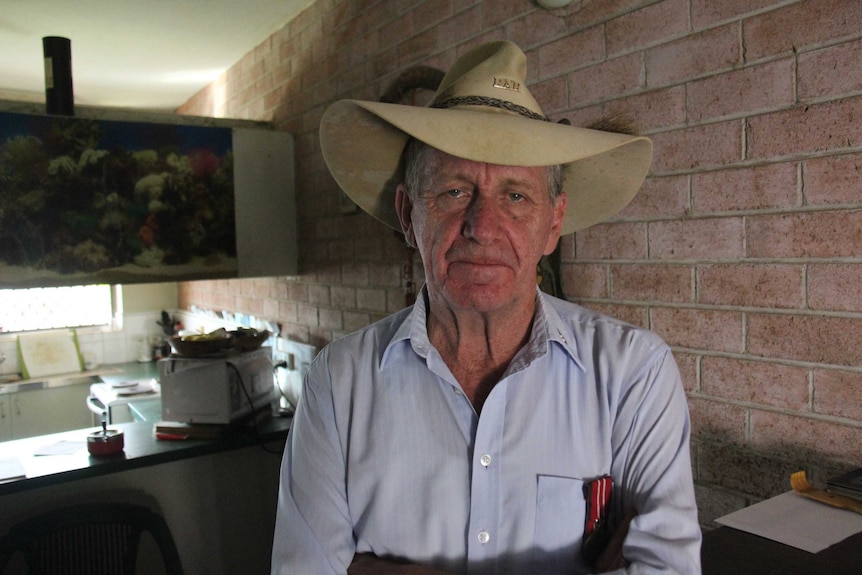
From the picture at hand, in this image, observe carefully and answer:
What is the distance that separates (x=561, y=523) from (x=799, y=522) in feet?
1.25

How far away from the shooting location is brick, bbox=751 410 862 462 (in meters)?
1.20

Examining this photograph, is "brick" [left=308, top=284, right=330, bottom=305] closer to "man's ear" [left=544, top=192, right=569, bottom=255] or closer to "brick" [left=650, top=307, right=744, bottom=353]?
"brick" [left=650, top=307, right=744, bottom=353]

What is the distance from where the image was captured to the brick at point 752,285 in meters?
1.28

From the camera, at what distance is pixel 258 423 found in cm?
282

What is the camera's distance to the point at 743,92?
134cm

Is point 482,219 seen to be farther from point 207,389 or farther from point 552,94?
point 207,389

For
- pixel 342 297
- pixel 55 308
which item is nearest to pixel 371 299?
pixel 342 297

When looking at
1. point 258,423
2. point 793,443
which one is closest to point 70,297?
point 258,423

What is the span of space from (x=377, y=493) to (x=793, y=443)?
827 mm

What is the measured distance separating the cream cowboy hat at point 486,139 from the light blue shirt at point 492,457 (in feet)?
1.06

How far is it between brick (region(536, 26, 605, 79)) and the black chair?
6.38ft

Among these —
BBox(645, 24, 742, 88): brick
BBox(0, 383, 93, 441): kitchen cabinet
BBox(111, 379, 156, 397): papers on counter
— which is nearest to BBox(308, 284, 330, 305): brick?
BBox(111, 379, 156, 397): papers on counter

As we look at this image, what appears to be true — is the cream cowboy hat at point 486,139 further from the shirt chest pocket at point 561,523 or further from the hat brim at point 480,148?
the shirt chest pocket at point 561,523

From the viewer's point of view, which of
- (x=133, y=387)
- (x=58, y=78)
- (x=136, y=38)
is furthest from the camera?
(x=133, y=387)
